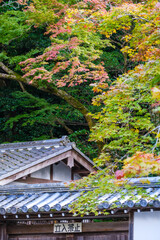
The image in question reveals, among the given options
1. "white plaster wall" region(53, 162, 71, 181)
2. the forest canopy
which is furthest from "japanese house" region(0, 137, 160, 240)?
"white plaster wall" region(53, 162, 71, 181)

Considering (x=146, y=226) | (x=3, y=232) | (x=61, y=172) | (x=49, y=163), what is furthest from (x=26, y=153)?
(x=146, y=226)

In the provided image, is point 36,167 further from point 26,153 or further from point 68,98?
point 68,98

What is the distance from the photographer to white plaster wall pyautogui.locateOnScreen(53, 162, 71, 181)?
1337cm

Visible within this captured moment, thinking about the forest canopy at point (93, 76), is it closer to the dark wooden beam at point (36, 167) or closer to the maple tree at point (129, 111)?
the maple tree at point (129, 111)

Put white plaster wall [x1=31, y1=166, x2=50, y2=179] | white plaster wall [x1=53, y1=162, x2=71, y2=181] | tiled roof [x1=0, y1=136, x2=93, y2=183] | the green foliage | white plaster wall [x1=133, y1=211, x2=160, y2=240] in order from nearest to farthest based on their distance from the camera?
white plaster wall [x1=133, y1=211, x2=160, y2=240] → tiled roof [x1=0, y1=136, x2=93, y2=183] → white plaster wall [x1=31, y1=166, x2=50, y2=179] → white plaster wall [x1=53, y1=162, x2=71, y2=181] → the green foliage

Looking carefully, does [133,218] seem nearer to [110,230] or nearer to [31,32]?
[110,230]

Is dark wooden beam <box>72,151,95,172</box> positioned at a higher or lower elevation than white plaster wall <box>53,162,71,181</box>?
higher

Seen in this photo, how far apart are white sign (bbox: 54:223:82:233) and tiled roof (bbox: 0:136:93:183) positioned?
2.55 m

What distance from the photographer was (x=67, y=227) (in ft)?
28.5

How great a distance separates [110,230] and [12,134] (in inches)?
504

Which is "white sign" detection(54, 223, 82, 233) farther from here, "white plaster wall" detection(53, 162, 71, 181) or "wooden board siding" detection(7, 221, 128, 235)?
"white plaster wall" detection(53, 162, 71, 181)

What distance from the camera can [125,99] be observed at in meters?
8.44

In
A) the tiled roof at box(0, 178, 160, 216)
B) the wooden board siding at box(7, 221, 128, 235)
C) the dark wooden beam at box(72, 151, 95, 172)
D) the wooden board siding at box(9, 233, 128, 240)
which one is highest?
the dark wooden beam at box(72, 151, 95, 172)

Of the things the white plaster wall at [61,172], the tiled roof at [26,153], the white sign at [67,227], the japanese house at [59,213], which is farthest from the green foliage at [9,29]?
the white sign at [67,227]
